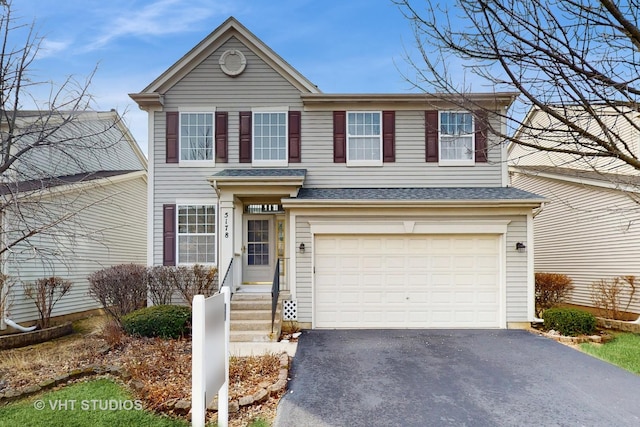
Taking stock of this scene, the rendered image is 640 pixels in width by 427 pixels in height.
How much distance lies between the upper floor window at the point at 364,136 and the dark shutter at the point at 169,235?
5230 millimetres

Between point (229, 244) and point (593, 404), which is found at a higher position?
point (229, 244)

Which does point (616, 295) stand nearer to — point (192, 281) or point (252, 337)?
point (252, 337)

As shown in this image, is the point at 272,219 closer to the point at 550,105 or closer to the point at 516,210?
the point at 516,210

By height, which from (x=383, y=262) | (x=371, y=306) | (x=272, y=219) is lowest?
(x=371, y=306)

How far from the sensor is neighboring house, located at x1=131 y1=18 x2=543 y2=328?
376 inches

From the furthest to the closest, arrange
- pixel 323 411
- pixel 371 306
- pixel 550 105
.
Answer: pixel 371 306 → pixel 323 411 → pixel 550 105

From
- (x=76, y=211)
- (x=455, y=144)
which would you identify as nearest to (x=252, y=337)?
(x=76, y=211)

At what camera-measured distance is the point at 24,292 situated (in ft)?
31.9

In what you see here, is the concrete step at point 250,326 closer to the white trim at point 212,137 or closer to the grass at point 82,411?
the grass at point 82,411

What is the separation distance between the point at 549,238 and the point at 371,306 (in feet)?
26.0

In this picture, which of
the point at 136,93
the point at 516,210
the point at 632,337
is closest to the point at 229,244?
the point at 136,93

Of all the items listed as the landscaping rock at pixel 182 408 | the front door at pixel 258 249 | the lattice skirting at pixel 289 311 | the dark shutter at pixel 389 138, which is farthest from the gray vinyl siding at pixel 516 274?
the landscaping rock at pixel 182 408

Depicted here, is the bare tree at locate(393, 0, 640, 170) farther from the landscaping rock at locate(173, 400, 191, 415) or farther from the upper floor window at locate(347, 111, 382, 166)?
the upper floor window at locate(347, 111, 382, 166)

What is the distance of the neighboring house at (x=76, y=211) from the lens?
6.60 meters
